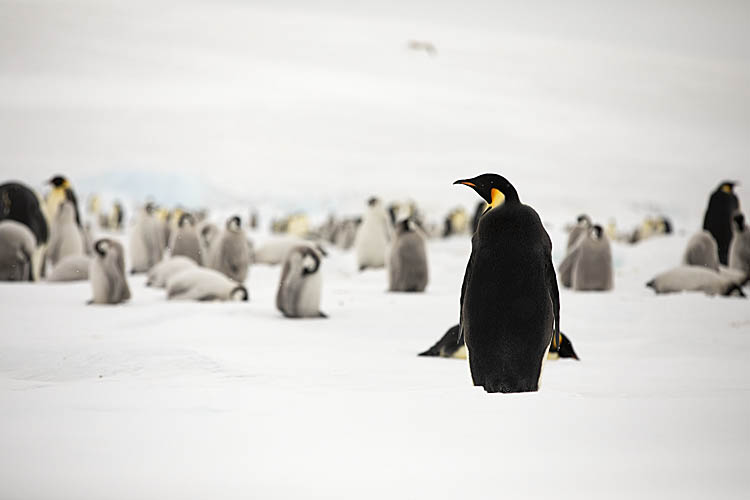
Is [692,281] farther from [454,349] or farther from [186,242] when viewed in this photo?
[186,242]

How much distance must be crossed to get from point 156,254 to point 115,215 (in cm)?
996

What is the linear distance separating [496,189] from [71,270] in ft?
17.5

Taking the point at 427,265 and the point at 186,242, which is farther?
the point at 186,242

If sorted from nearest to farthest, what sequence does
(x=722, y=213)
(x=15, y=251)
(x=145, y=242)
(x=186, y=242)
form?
(x=15, y=251) → (x=186, y=242) → (x=145, y=242) → (x=722, y=213)

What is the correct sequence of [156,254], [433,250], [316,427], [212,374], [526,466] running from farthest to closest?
[433,250] < [156,254] < [212,374] < [316,427] < [526,466]

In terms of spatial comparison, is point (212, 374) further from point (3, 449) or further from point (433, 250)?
point (433, 250)

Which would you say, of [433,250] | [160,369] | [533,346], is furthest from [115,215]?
[533,346]

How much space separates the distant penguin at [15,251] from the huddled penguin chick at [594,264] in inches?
162

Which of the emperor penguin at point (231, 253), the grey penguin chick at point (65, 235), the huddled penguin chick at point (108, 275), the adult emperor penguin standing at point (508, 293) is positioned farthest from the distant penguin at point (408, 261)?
the adult emperor penguin standing at point (508, 293)

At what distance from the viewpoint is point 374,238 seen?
895 cm

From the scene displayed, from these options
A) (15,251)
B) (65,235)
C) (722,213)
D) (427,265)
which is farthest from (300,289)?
(722,213)

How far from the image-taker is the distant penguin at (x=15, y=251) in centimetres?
675

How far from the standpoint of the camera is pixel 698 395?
8.28ft

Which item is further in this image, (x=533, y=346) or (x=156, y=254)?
(x=156, y=254)
